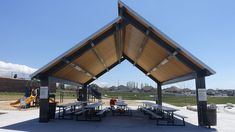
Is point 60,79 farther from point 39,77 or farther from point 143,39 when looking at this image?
point 143,39

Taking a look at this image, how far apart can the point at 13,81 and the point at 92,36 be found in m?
44.4

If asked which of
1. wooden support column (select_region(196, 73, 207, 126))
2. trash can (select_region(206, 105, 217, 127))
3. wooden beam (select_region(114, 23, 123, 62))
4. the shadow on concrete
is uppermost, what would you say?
wooden beam (select_region(114, 23, 123, 62))

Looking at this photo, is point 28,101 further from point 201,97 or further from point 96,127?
point 201,97

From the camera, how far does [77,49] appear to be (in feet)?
36.7

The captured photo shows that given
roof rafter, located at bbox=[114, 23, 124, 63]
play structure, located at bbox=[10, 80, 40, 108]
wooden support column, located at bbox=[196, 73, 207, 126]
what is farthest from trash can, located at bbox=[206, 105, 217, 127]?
play structure, located at bbox=[10, 80, 40, 108]

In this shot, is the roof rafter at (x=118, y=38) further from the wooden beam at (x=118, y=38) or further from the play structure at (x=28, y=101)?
the play structure at (x=28, y=101)

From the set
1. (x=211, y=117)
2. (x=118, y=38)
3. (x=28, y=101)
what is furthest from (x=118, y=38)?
(x=28, y=101)

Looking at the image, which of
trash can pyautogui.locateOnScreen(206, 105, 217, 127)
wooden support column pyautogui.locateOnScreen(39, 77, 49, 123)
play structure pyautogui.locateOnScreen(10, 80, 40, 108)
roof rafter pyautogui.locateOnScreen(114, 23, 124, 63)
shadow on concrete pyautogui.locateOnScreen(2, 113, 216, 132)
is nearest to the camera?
shadow on concrete pyautogui.locateOnScreen(2, 113, 216, 132)

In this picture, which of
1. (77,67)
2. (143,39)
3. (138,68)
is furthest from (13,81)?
(143,39)

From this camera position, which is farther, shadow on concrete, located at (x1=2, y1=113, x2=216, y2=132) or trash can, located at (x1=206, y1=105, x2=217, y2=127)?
trash can, located at (x1=206, y1=105, x2=217, y2=127)

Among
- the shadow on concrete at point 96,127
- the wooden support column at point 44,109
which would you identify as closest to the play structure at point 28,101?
the wooden support column at point 44,109

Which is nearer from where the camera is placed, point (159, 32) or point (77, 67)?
point (159, 32)

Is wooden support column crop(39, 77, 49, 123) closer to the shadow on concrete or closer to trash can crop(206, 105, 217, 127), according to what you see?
the shadow on concrete

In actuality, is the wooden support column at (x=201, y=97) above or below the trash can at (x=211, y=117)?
above
